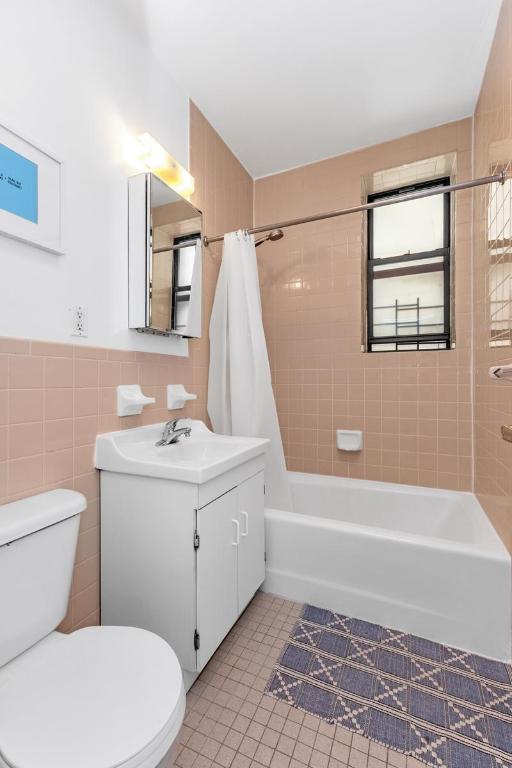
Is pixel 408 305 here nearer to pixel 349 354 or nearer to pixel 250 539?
pixel 349 354

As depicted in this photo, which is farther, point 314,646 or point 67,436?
point 314,646

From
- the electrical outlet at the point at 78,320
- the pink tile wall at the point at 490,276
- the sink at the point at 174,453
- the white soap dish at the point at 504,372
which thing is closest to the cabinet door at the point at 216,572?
the sink at the point at 174,453

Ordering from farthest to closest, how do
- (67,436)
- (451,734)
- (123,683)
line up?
(67,436), (451,734), (123,683)

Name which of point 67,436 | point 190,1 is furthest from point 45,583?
point 190,1

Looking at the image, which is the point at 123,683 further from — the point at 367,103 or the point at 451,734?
the point at 367,103

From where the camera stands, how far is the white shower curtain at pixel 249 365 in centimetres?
197

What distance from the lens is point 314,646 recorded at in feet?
4.78

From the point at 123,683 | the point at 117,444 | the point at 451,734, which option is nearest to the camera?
the point at 123,683

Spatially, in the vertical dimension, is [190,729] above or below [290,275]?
below

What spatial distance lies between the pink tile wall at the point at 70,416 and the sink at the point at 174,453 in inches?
2.4

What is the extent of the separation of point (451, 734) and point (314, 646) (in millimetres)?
514

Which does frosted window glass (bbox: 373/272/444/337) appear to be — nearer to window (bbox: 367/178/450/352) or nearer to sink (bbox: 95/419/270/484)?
window (bbox: 367/178/450/352)

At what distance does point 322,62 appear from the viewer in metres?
1.75

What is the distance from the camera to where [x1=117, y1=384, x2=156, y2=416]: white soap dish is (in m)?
1.47
